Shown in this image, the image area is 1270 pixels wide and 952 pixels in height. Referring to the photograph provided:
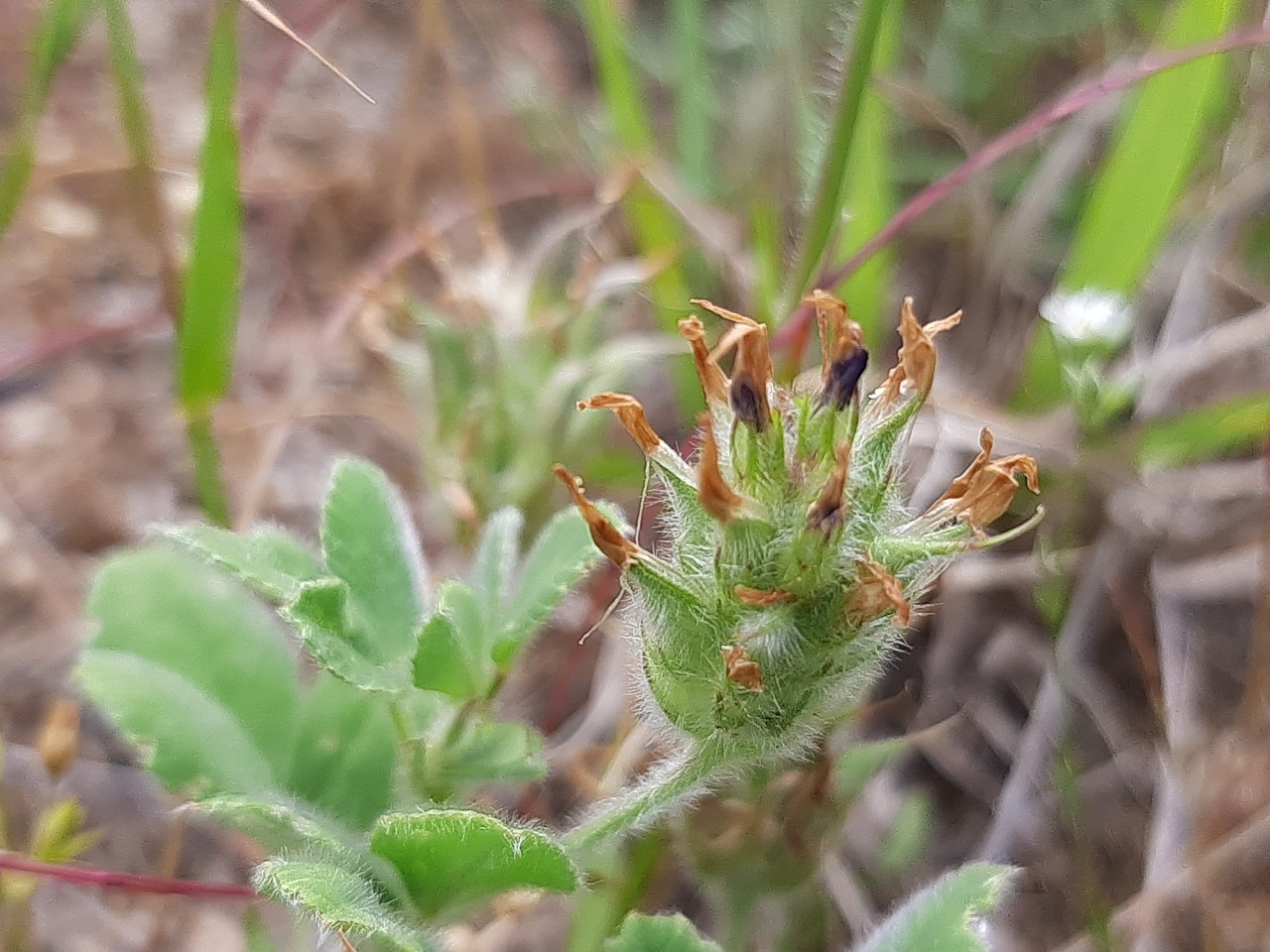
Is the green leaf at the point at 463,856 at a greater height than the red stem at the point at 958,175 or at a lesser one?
lesser

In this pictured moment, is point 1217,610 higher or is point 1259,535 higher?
point 1259,535

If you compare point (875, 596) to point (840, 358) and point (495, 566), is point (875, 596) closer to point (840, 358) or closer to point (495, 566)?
point (840, 358)

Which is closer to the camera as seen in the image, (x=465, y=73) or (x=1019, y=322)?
(x=1019, y=322)

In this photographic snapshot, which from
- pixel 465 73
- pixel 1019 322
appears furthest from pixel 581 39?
pixel 1019 322

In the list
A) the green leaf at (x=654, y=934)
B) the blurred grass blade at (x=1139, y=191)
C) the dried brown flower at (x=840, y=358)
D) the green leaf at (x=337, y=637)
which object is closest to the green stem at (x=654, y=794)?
the green leaf at (x=654, y=934)

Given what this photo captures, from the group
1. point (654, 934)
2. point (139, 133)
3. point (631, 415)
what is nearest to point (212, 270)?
point (139, 133)

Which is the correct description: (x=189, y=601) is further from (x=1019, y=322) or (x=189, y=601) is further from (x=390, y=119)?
(x=390, y=119)

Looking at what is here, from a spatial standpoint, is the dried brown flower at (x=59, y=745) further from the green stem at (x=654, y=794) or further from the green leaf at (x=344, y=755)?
the green stem at (x=654, y=794)
